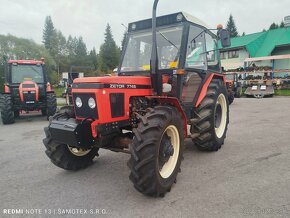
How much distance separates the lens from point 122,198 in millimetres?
3670

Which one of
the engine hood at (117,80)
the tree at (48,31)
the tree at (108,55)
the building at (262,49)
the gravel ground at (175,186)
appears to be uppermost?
the tree at (48,31)

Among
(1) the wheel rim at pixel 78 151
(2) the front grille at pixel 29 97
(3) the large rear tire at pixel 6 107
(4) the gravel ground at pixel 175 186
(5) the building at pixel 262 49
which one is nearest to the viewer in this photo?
(4) the gravel ground at pixel 175 186

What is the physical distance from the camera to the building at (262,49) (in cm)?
3191

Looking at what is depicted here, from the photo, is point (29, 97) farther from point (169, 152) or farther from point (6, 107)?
point (169, 152)

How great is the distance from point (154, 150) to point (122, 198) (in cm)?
81

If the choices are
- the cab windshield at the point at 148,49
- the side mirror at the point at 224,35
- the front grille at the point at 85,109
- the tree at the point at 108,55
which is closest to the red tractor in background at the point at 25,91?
the cab windshield at the point at 148,49

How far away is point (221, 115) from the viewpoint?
20.6 feet

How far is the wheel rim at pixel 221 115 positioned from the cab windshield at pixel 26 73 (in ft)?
27.2

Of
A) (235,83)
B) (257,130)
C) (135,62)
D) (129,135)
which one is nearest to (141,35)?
(135,62)

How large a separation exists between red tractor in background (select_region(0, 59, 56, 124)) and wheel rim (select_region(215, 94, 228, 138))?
23.9 feet

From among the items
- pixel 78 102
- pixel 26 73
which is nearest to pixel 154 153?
pixel 78 102

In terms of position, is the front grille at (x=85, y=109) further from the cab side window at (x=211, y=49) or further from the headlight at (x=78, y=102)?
the cab side window at (x=211, y=49)

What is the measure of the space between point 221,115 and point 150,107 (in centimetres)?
246

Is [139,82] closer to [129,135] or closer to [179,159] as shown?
[129,135]
